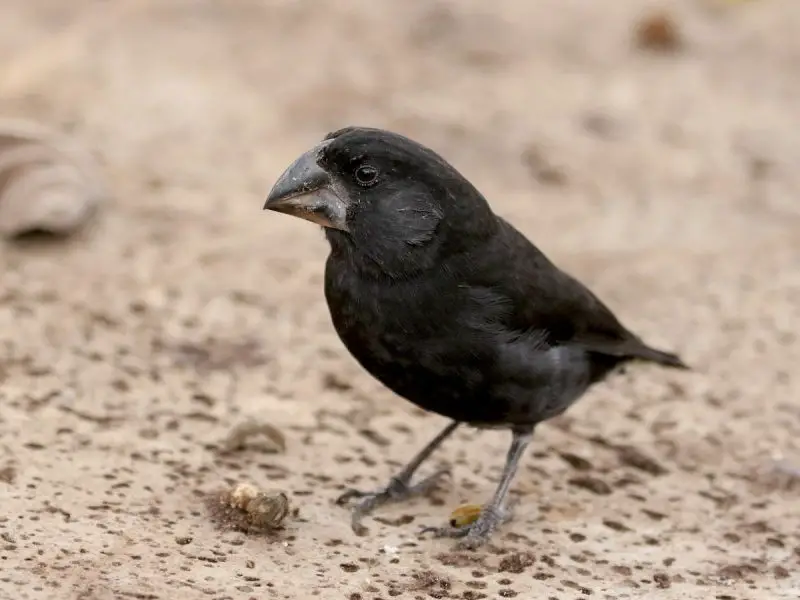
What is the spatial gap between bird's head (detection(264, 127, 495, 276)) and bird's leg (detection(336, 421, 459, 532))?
2.65 ft

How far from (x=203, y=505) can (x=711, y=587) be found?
1.62 meters

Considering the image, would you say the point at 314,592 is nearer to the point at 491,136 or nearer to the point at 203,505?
the point at 203,505

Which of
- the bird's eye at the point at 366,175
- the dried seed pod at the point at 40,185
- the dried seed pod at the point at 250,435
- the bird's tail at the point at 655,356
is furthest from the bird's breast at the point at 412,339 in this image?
the dried seed pod at the point at 40,185

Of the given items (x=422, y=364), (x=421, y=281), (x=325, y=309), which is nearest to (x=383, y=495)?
(x=422, y=364)

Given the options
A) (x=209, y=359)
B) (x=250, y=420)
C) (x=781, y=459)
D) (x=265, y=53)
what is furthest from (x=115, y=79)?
(x=781, y=459)

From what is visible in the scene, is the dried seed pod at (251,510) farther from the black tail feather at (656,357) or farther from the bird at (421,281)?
the black tail feather at (656,357)

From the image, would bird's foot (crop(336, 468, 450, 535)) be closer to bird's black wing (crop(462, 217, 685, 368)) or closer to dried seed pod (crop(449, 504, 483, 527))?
dried seed pod (crop(449, 504, 483, 527))

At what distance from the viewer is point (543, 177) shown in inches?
279

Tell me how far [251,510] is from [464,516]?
0.78 m

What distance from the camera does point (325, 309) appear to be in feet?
18.6

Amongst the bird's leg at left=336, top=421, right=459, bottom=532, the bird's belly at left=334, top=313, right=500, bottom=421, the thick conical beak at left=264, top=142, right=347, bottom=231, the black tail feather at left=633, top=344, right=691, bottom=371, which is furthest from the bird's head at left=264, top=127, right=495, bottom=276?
the black tail feather at left=633, top=344, right=691, bottom=371

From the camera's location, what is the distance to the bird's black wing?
13.3 feet

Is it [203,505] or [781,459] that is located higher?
[781,459]

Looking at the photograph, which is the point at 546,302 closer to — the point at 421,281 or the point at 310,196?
the point at 421,281
